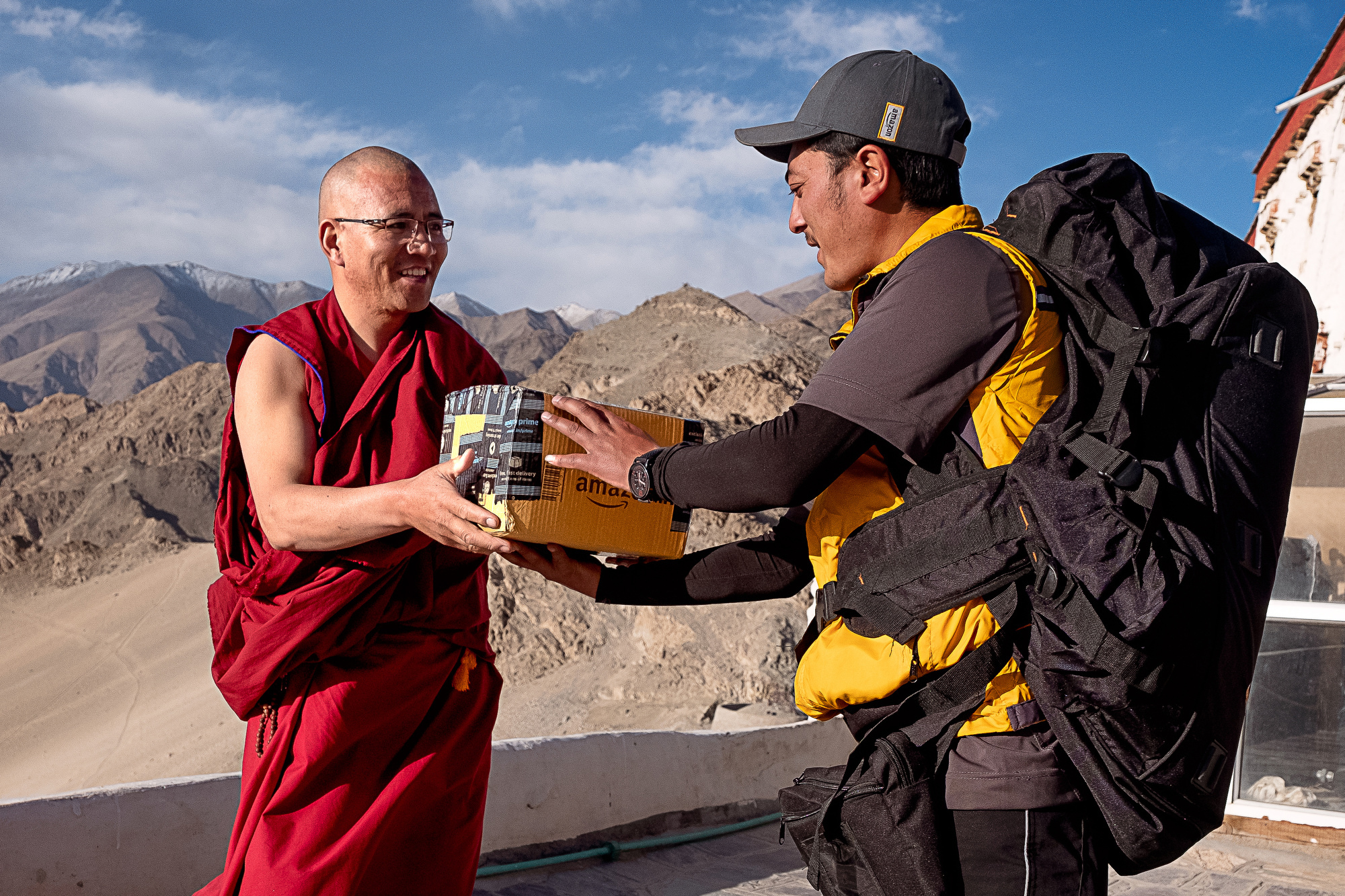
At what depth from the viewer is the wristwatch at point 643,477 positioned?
5.44 ft

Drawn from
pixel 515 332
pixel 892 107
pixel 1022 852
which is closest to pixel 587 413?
pixel 892 107

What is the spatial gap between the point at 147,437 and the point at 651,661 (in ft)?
51.6

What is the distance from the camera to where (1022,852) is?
4.83 feet

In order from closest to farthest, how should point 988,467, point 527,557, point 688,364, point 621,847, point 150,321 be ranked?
point 988,467 < point 527,557 < point 621,847 < point 688,364 < point 150,321

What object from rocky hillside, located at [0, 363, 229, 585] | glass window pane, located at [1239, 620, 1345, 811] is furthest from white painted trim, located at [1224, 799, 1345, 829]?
rocky hillside, located at [0, 363, 229, 585]

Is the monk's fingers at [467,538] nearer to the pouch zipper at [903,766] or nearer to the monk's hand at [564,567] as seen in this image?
the monk's hand at [564,567]

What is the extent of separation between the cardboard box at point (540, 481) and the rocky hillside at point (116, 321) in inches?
1838

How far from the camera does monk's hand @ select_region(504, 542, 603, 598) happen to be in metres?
2.05

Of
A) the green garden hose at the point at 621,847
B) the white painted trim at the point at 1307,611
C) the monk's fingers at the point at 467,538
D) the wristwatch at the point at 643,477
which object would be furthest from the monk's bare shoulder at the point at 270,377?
the white painted trim at the point at 1307,611

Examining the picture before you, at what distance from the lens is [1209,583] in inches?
54.0

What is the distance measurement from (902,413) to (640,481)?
0.46m

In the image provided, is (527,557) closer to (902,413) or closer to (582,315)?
(902,413)

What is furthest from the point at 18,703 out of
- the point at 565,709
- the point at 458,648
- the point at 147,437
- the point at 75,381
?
the point at 75,381

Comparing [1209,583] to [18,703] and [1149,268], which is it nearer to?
[1149,268]
